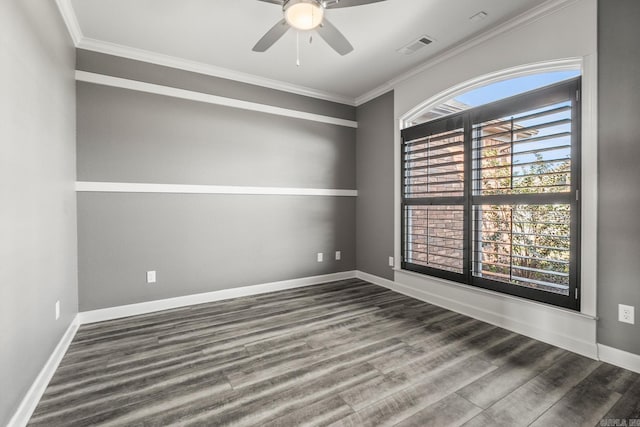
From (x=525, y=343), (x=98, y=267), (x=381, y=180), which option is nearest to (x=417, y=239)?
(x=381, y=180)

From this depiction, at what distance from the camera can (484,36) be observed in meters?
2.84

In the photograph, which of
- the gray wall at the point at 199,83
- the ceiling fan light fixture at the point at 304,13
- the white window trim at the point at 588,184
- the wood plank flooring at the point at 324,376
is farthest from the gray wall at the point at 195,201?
the white window trim at the point at 588,184

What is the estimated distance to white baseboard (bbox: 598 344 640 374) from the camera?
2018 mm

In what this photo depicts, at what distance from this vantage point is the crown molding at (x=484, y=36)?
7.86 feet

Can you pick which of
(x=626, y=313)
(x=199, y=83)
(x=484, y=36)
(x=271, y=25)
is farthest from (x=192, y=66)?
(x=626, y=313)

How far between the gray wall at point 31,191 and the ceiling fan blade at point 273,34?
4.62 ft

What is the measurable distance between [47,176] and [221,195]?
1705mm

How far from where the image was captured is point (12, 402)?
147 centimetres

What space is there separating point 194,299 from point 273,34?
9.35ft

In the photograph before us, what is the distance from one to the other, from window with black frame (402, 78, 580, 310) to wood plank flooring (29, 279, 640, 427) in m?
0.58

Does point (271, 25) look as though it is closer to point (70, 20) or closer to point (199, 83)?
point (199, 83)

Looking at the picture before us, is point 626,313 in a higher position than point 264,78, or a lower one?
lower

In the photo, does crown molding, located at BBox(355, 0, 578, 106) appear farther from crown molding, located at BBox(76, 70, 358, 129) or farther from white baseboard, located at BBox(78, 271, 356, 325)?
white baseboard, located at BBox(78, 271, 356, 325)

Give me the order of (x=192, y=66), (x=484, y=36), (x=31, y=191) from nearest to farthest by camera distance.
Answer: (x=31, y=191)
(x=484, y=36)
(x=192, y=66)
